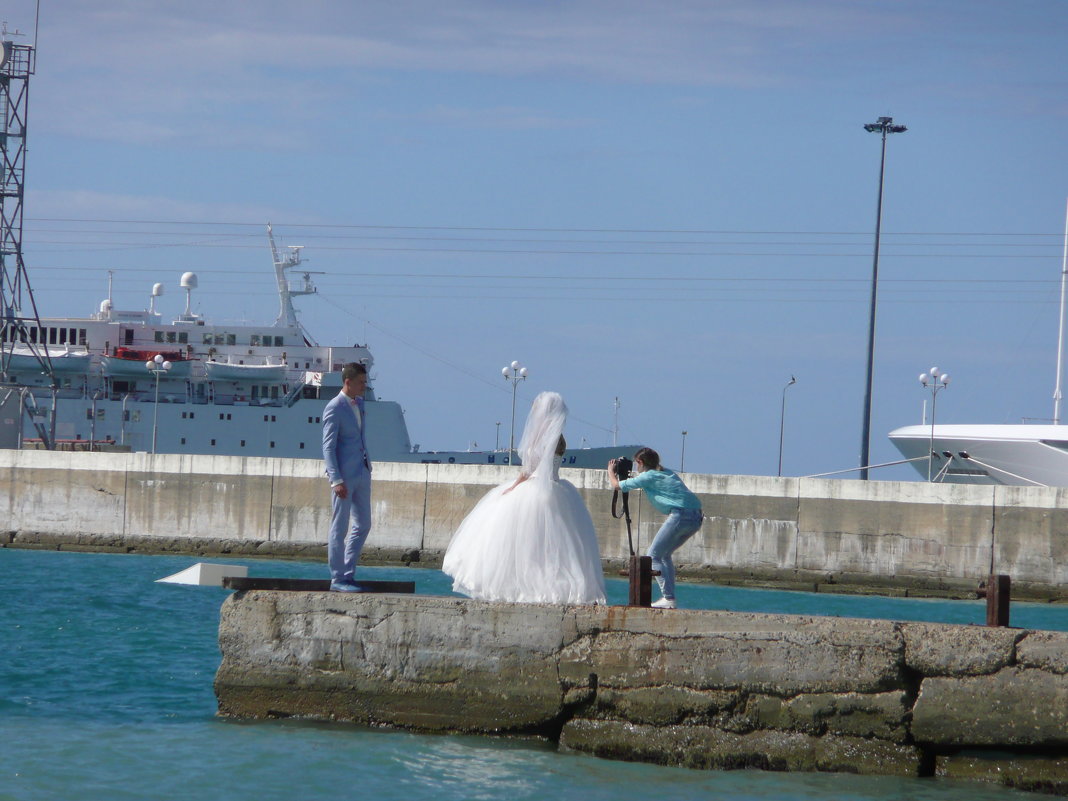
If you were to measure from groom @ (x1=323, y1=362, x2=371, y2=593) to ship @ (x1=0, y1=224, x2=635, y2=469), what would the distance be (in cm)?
3562

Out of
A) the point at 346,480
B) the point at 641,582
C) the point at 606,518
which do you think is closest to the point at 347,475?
the point at 346,480

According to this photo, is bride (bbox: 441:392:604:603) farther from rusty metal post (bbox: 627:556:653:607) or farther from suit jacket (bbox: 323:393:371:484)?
suit jacket (bbox: 323:393:371:484)

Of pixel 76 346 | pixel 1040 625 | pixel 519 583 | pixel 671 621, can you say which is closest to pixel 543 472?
pixel 519 583

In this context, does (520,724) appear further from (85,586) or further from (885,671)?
(85,586)

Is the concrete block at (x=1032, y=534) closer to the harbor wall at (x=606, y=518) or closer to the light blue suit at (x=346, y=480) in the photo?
the harbor wall at (x=606, y=518)

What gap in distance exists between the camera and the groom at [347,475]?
329 inches

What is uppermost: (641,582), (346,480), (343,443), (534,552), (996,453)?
(996,453)

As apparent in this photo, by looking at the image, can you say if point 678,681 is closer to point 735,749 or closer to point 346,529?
point 735,749

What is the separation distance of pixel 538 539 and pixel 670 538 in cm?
103

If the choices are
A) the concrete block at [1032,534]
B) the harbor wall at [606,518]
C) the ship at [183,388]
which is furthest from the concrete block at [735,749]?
the ship at [183,388]

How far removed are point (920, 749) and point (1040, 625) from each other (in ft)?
44.2

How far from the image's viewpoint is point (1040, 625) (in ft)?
64.0

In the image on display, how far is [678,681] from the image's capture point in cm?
751

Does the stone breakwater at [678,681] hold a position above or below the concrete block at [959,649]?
below
